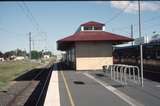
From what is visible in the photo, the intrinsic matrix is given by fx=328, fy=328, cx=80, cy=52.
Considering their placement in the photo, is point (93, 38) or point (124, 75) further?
point (93, 38)

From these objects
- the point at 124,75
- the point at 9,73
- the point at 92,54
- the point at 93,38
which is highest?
the point at 93,38

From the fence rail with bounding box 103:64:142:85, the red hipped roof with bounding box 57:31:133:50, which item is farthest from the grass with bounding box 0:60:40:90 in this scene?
the fence rail with bounding box 103:64:142:85

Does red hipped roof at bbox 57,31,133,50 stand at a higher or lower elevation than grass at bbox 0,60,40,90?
higher

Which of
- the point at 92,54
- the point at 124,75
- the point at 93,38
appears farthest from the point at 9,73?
the point at 124,75

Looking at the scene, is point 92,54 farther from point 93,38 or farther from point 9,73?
point 9,73

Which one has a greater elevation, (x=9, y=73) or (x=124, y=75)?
(x=124, y=75)

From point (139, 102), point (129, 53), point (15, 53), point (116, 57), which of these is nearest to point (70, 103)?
point (139, 102)


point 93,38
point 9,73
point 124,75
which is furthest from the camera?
point 9,73

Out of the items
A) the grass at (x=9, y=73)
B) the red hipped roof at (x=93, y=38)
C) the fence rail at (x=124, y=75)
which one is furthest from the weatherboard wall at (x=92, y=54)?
the grass at (x=9, y=73)

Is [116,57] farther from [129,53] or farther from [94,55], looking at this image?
[94,55]

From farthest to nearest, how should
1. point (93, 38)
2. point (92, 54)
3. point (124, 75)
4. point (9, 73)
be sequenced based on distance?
point (9, 73) → point (92, 54) → point (93, 38) → point (124, 75)

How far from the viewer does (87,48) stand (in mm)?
32250

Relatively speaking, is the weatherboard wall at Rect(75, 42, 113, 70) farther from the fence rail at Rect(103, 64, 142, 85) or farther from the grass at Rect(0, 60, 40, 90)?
the grass at Rect(0, 60, 40, 90)

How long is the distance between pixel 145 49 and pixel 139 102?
21.7 m
